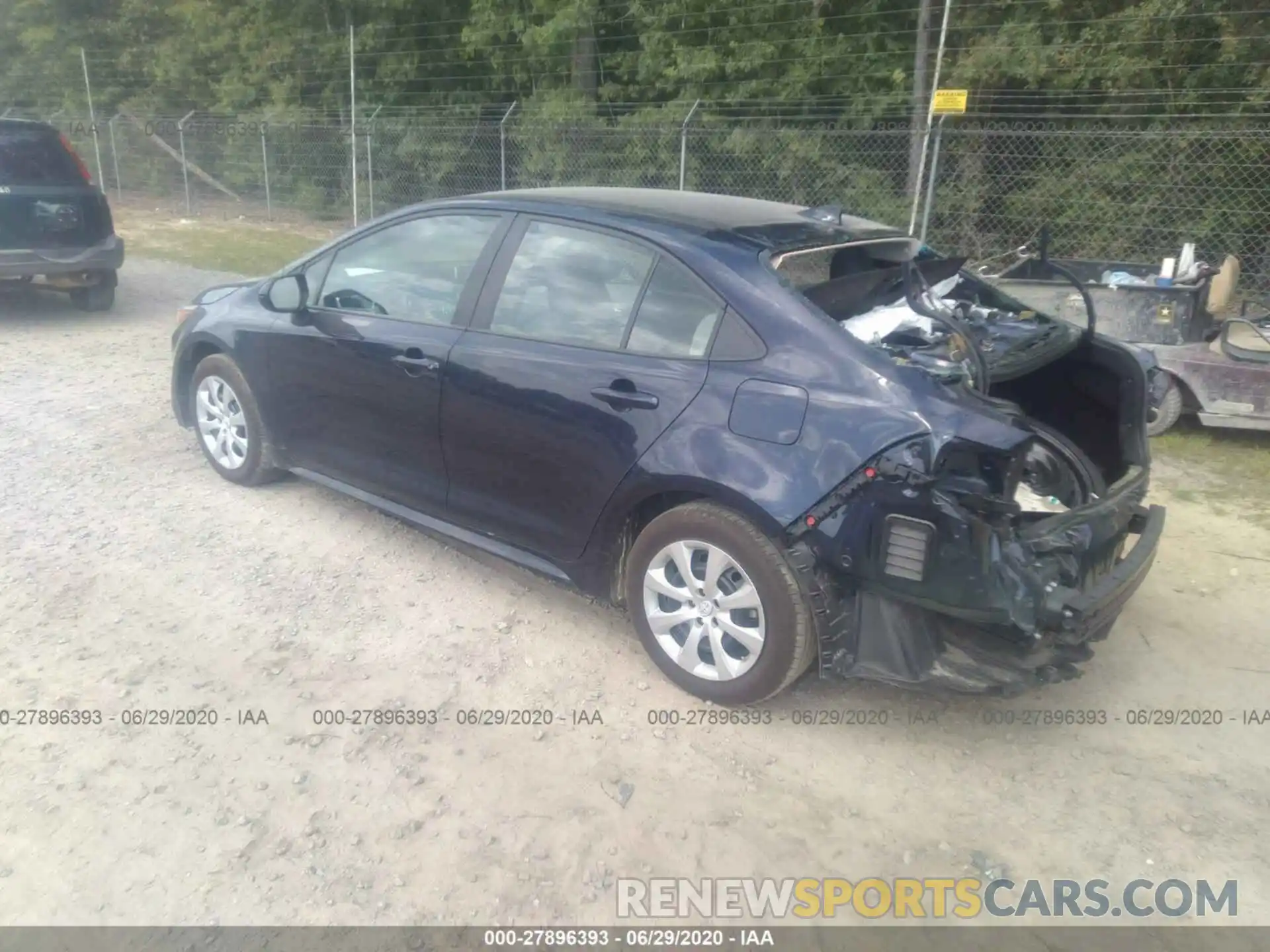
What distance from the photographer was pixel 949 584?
9.62 feet

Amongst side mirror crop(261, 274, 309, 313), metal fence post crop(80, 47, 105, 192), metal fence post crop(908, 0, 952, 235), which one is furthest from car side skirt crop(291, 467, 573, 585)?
metal fence post crop(80, 47, 105, 192)

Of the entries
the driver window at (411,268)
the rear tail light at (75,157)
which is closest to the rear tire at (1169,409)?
the driver window at (411,268)

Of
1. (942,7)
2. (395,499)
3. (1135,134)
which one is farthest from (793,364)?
(942,7)

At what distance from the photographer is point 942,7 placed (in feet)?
41.4

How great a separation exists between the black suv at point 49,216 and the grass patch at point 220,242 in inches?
135

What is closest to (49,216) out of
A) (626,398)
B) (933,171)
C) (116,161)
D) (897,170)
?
(626,398)

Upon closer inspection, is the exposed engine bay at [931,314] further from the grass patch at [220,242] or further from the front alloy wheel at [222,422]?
the grass patch at [220,242]

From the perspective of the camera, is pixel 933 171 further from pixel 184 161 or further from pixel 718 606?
pixel 184 161

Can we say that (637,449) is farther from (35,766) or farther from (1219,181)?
(1219,181)

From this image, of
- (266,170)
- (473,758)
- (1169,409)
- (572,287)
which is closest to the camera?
(473,758)

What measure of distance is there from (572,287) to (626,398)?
1.92ft

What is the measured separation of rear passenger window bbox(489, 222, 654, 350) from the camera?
365 centimetres

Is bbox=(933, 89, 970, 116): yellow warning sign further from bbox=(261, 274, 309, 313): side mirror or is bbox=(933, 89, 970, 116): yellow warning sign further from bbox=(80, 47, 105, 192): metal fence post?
bbox=(80, 47, 105, 192): metal fence post

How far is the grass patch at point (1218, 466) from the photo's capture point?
18.4 ft
